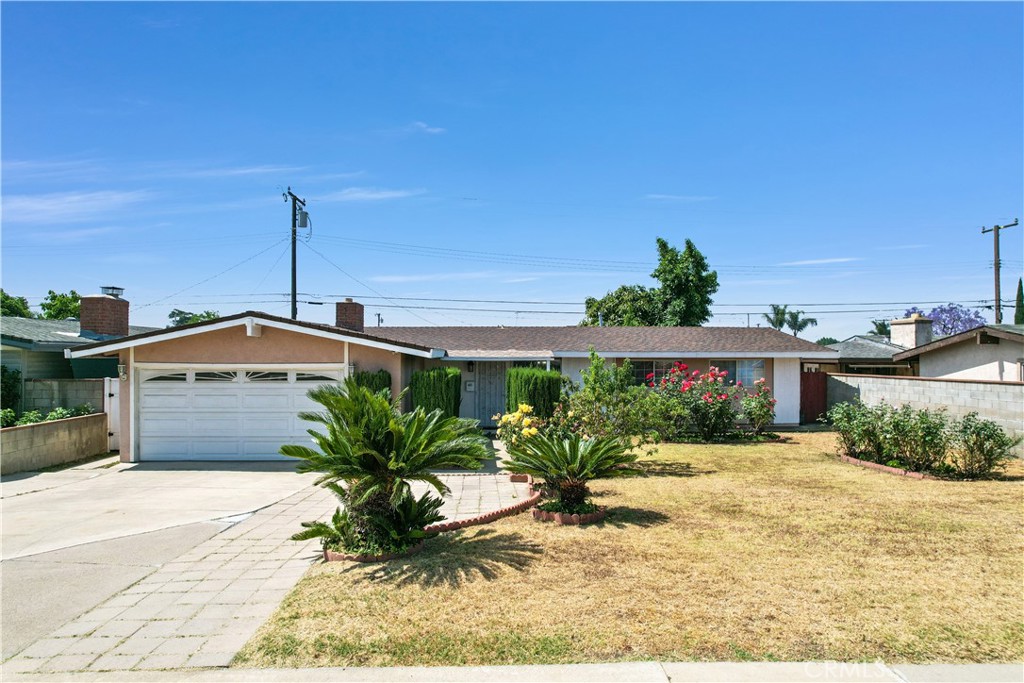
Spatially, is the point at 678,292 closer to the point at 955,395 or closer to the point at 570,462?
the point at 955,395

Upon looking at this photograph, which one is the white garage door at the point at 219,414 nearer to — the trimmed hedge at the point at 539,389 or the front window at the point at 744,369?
the trimmed hedge at the point at 539,389

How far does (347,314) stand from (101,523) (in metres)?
10.9

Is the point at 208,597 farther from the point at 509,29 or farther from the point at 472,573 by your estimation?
the point at 509,29

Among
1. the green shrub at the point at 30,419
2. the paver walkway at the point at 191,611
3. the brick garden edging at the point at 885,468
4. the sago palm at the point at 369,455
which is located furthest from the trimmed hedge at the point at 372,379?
the brick garden edging at the point at 885,468

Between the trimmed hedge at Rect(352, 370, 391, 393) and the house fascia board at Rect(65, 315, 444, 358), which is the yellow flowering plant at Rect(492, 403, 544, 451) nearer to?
the trimmed hedge at Rect(352, 370, 391, 393)

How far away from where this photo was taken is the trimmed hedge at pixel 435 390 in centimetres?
1365

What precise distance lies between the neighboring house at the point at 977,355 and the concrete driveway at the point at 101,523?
17.8 metres

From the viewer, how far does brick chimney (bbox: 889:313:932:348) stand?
2323cm

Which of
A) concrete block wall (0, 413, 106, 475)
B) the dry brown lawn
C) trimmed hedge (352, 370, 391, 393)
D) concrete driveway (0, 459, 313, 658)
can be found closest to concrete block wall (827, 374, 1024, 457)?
the dry brown lawn

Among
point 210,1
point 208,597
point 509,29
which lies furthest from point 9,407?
point 509,29

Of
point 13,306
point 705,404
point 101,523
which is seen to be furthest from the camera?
point 13,306

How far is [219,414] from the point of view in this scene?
44.3ft

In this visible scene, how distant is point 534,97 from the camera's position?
14.8 m

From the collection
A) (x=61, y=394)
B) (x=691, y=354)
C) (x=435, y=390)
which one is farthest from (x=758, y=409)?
(x=61, y=394)
